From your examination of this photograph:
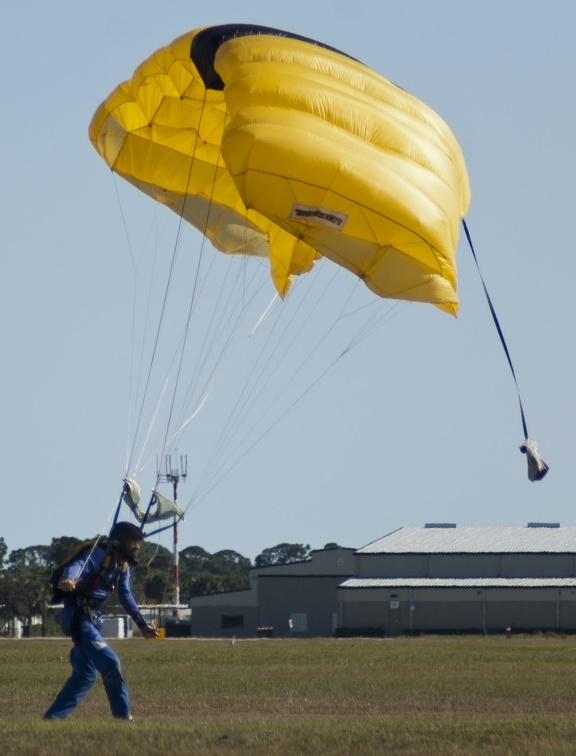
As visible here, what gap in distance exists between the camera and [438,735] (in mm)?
10320

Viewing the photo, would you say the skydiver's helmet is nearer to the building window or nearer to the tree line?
the tree line

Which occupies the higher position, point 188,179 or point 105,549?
point 188,179

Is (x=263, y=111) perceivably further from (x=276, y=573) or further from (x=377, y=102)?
(x=276, y=573)

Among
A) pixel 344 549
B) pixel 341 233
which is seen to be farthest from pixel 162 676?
pixel 344 549

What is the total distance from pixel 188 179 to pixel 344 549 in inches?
2116

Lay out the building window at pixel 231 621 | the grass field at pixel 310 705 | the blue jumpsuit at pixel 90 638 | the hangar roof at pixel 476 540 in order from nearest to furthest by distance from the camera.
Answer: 1. the grass field at pixel 310 705
2. the blue jumpsuit at pixel 90 638
3. the hangar roof at pixel 476 540
4. the building window at pixel 231 621

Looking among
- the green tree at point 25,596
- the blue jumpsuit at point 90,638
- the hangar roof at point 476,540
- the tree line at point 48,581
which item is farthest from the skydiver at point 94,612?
the green tree at point 25,596

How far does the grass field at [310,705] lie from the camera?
32.4ft

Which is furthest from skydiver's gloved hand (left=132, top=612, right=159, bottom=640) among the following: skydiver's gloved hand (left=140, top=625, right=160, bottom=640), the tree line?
the tree line

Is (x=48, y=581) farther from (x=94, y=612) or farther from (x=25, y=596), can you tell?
(x=94, y=612)

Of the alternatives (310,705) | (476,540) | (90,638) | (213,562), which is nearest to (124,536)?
(90,638)

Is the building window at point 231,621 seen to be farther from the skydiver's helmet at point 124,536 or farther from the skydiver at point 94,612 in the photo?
→ the skydiver's helmet at point 124,536

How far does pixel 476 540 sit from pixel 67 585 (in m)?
58.2

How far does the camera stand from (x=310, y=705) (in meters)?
15.5
